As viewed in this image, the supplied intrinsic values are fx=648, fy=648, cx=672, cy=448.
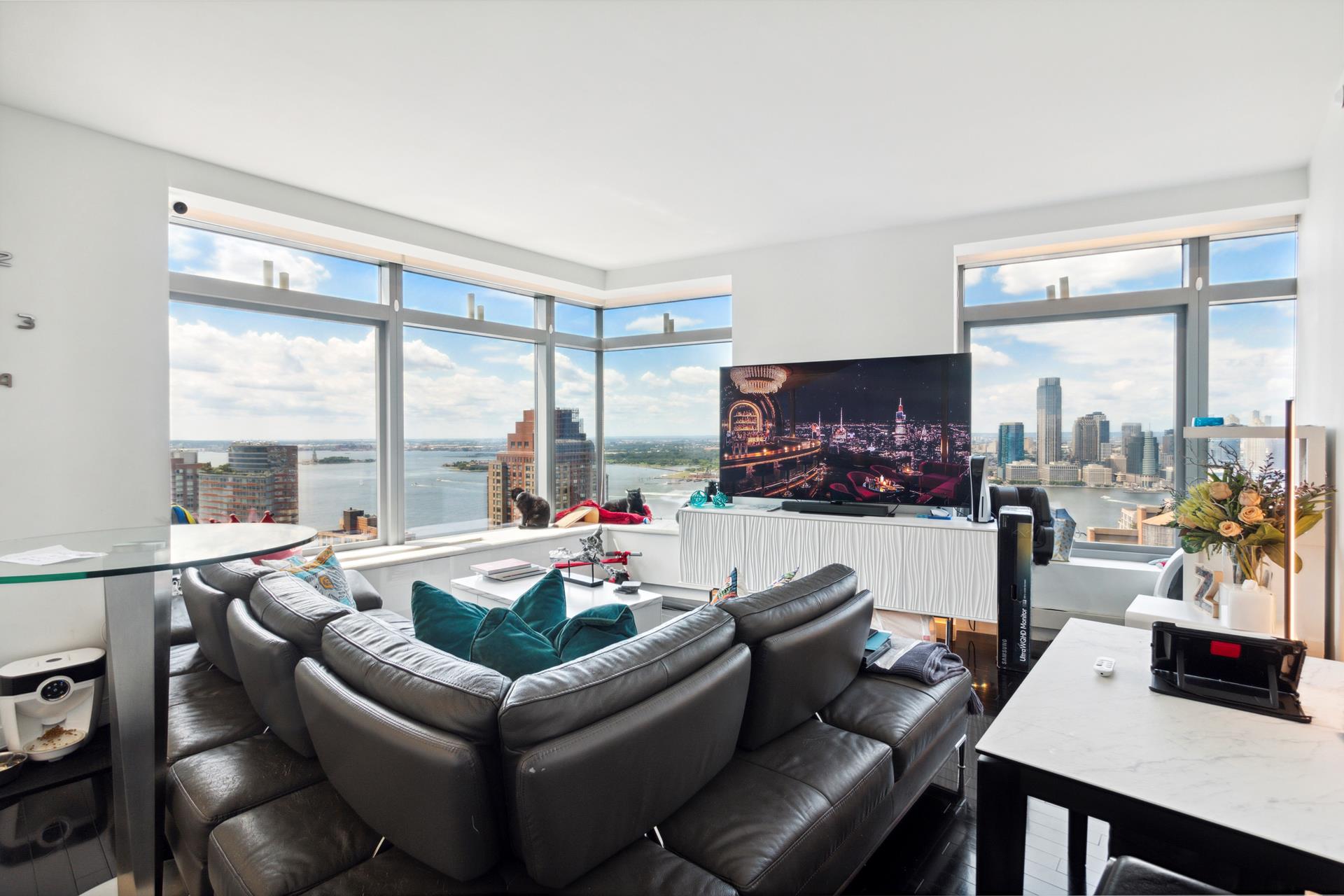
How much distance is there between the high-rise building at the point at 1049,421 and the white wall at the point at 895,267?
66cm

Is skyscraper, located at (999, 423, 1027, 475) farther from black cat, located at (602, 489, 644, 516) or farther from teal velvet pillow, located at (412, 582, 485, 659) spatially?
teal velvet pillow, located at (412, 582, 485, 659)

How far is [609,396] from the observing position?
19.9 ft

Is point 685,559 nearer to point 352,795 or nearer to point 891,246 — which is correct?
point 891,246

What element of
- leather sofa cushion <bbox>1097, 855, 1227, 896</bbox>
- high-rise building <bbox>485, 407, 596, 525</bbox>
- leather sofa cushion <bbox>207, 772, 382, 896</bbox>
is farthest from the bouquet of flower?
high-rise building <bbox>485, 407, 596, 525</bbox>

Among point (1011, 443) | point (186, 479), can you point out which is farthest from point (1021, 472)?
point (186, 479)

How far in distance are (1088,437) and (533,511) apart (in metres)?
4.07

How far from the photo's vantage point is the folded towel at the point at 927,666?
7.39ft

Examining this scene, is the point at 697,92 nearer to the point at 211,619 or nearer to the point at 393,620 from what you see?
the point at 393,620

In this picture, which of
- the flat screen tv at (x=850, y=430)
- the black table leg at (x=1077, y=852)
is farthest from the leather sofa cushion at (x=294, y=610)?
the flat screen tv at (x=850, y=430)

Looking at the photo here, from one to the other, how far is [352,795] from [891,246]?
4.34 m

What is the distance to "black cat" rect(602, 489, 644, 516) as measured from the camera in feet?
18.8

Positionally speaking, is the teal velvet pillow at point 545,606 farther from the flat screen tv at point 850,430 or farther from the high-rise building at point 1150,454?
the high-rise building at point 1150,454

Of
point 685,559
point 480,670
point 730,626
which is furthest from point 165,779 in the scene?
point 685,559

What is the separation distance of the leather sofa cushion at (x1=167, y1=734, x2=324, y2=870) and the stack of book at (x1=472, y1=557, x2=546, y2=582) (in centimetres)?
191
